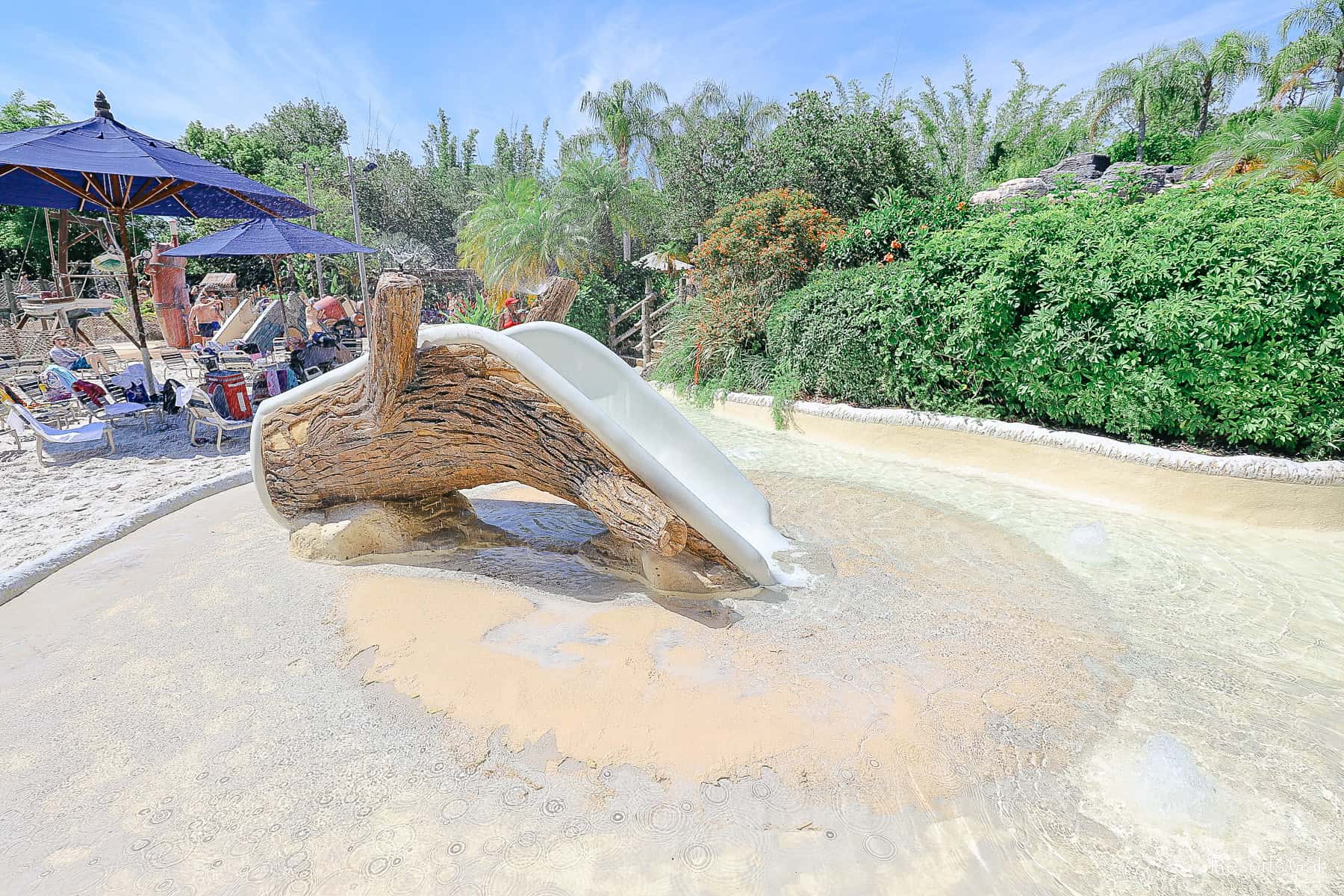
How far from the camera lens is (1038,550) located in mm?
4773

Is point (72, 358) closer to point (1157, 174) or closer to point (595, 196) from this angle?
point (595, 196)

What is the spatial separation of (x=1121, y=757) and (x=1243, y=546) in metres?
3.11

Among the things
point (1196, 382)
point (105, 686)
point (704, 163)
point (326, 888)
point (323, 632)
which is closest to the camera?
point (326, 888)

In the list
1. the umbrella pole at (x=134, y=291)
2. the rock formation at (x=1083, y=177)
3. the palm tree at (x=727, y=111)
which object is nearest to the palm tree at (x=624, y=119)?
the palm tree at (x=727, y=111)

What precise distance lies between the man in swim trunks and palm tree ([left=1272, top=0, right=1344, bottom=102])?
39.0 metres

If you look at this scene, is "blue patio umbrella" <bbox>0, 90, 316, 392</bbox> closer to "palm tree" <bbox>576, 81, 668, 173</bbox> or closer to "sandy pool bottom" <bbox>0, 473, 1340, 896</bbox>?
"sandy pool bottom" <bbox>0, 473, 1340, 896</bbox>

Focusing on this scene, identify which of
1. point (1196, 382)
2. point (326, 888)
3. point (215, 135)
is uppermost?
point (215, 135)

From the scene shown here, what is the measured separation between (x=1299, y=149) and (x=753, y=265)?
9.88 metres

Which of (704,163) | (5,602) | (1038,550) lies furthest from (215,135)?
(1038,550)

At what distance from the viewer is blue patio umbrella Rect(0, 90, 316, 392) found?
6039mm

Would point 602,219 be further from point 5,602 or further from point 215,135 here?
point 215,135

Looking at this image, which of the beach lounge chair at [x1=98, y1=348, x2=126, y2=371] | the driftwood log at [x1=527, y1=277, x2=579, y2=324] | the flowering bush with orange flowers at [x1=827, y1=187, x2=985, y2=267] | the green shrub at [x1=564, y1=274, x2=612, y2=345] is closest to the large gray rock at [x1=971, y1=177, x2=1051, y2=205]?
the flowering bush with orange flowers at [x1=827, y1=187, x2=985, y2=267]

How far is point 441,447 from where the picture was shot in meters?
4.15

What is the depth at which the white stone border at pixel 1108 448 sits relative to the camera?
5023 millimetres
